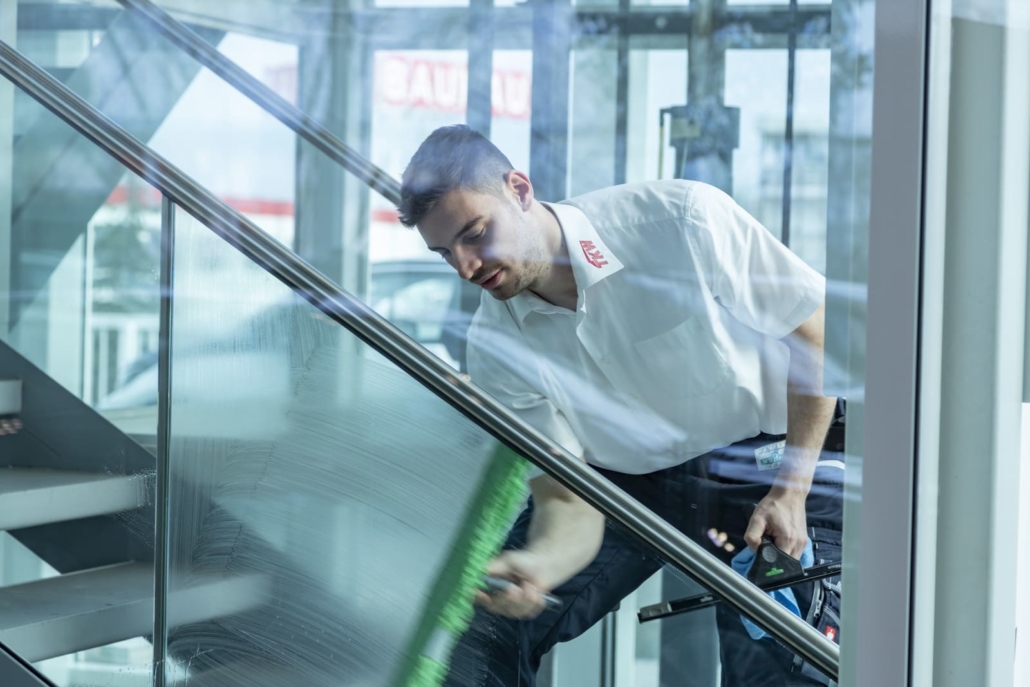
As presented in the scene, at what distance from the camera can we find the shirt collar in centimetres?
146

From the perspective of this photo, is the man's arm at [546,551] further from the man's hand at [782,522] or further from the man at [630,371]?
the man's hand at [782,522]

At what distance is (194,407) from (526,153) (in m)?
1.32

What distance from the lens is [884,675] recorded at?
645 mm

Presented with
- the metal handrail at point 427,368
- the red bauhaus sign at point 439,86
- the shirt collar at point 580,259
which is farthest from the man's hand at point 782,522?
the red bauhaus sign at point 439,86

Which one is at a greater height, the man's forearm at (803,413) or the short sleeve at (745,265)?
the short sleeve at (745,265)

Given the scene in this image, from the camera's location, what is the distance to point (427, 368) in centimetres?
117

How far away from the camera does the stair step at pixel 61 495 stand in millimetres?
1382

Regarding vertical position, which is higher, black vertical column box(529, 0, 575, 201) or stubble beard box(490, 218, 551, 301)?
black vertical column box(529, 0, 575, 201)

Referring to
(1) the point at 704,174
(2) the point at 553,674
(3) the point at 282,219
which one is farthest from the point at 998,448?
(3) the point at 282,219

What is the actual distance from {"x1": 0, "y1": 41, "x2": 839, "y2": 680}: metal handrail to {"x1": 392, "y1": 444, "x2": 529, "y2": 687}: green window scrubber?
59 mm

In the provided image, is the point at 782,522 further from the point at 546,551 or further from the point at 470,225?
the point at 470,225

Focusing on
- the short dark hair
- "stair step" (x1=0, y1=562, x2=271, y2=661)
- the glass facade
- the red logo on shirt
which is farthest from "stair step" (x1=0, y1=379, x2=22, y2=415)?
the red logo on shirt

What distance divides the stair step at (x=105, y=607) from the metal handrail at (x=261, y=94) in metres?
0.78

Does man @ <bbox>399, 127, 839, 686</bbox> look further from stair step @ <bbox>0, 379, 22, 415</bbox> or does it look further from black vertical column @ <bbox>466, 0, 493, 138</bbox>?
black vertical column @ <bbox>466, 0, 493, 138</bbox>
